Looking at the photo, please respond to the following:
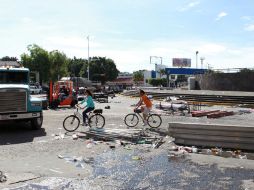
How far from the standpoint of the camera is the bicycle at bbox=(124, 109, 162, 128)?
60.9 feet

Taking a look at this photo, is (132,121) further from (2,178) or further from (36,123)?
(2,178)

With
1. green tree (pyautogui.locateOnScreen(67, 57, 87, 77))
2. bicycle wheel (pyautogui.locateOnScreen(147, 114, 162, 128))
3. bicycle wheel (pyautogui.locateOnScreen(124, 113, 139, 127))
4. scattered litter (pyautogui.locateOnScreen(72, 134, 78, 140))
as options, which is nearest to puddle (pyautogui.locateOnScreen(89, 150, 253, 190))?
scattered litter (pyautogui.locateOnScreen(72, 134, 78, 140))

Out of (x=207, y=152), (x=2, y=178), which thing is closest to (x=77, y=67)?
(x=207, y=152)

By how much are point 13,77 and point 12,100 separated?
307 centimetres

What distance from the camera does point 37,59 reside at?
84.2m

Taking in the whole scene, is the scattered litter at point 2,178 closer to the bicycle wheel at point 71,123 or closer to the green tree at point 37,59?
the bicycle wheel at point 71,123

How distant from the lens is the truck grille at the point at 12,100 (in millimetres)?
16531

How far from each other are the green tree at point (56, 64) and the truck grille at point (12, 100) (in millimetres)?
70119

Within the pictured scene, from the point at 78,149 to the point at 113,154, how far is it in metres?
1.43

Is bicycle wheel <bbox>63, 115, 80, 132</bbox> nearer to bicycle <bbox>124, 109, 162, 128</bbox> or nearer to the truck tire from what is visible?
the truck tire

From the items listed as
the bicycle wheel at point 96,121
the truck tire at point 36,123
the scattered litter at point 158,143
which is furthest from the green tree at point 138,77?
the scattered litter at point 158,143

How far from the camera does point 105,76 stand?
12138 centimetres

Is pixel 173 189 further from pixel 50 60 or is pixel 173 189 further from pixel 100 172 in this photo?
pixel 50 60

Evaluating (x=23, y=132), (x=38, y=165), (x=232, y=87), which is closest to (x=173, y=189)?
(x=38, y=165)
